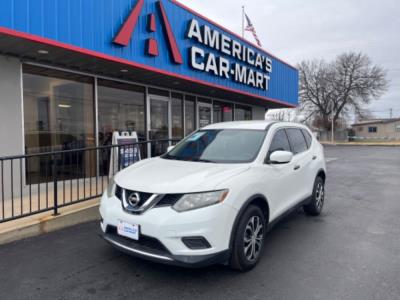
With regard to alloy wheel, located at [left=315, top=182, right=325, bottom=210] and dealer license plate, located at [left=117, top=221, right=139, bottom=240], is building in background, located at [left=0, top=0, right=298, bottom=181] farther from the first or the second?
alloy wheel, located at [left=315, top=182, right=325, bottom=210]

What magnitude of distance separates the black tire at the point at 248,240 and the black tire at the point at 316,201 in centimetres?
214

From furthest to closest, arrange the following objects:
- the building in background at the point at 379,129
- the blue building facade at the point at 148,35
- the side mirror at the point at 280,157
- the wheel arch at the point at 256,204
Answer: the building in background at the point at 379,129 → the blue building facade at the point at 148,35 → the side mirror at the point at 280,157 → the wheel arch at the point at 256,204

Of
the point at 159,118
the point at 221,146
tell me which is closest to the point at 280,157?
the point at 221,146

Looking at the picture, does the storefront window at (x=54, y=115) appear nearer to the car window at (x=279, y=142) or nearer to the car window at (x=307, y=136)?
the car window at (x=279, y=142)

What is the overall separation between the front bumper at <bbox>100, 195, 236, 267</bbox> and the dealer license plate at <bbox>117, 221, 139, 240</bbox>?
48mm

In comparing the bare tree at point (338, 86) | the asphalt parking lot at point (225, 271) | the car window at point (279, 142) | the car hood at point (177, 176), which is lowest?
the asphalt parking lot at point (225, 271)

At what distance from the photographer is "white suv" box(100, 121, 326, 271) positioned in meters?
3.05

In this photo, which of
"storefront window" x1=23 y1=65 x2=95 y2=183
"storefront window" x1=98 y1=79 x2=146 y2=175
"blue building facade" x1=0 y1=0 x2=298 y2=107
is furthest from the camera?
"storefront window" x1=98 y1=79 x2=146 y2=175

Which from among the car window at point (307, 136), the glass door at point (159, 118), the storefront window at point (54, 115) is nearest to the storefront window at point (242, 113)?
the glass door at point (159, 118)

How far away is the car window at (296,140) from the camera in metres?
5.11

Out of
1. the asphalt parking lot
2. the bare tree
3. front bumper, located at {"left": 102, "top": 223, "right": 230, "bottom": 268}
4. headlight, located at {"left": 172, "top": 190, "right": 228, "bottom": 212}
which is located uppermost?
the bare tree

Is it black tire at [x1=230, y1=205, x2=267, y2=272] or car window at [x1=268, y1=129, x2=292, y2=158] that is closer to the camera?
black tire at [x1=230, y1=205, x2=267, y2=272]

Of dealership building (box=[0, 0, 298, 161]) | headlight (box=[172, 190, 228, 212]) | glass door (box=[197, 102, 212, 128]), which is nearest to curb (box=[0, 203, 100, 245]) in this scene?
dealership building (box=[0, 0, 298, 161])

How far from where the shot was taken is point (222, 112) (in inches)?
543
